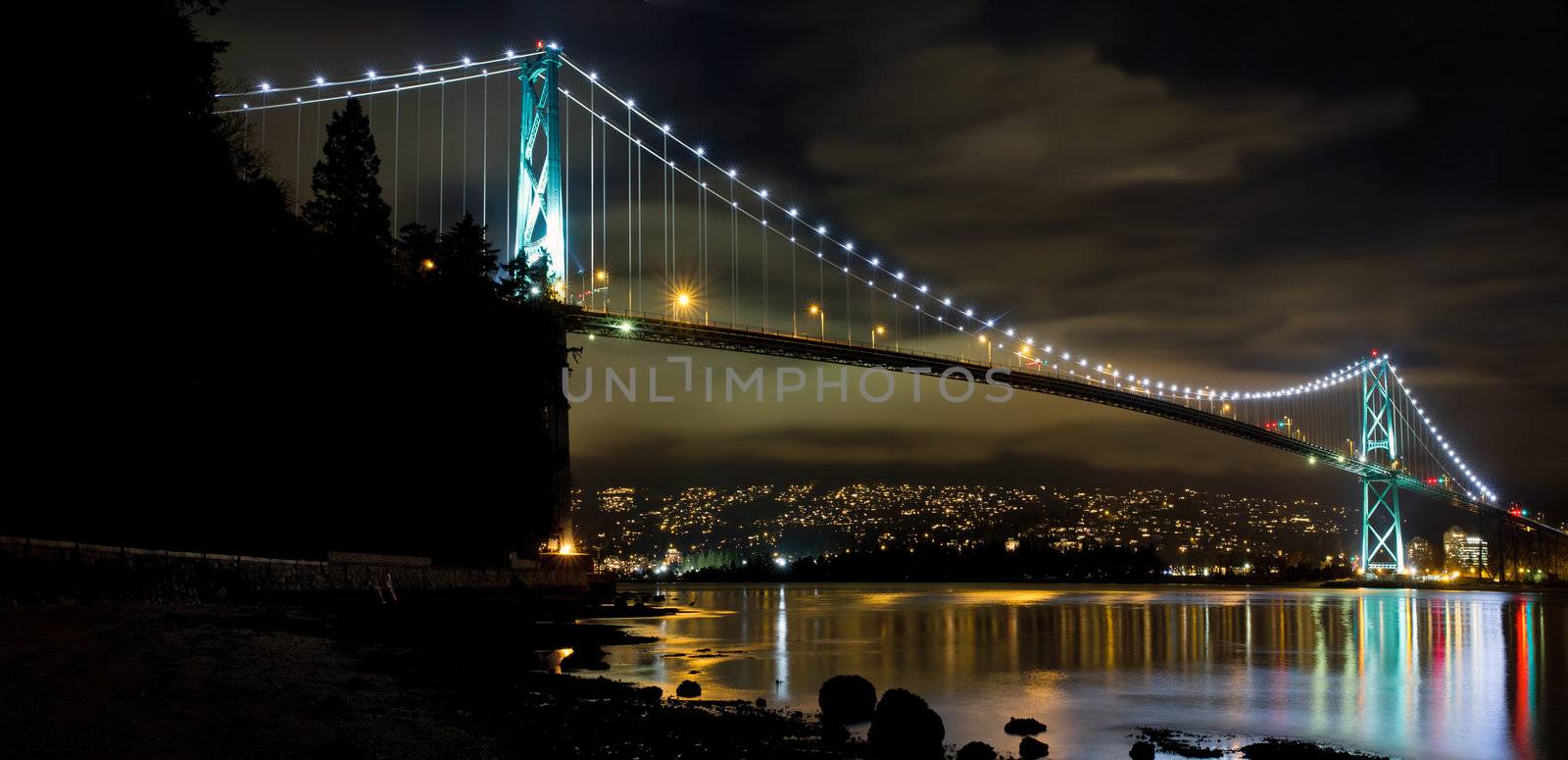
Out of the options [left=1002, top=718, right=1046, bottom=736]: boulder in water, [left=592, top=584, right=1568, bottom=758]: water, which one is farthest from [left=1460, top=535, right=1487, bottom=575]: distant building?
[left=1002, top=718, right=1046, bottom=736]: boulder in water

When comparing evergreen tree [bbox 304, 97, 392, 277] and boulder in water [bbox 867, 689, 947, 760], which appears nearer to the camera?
boulder in water [bbox 867, 689, 947, 760]

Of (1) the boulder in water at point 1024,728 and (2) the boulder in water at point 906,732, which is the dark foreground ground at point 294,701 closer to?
(2) the boulder in water at point 906,732

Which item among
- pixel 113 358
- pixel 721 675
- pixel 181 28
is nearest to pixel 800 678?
pixel 721 675

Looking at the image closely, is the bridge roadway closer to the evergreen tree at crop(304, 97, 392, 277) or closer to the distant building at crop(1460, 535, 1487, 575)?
the evergreen tree at crop(304, 97, 392, 277)

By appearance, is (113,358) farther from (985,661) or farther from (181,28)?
(985,661)

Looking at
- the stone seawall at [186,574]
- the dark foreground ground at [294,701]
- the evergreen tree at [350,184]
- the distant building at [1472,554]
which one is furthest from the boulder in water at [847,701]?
the distant building at [1472,554]

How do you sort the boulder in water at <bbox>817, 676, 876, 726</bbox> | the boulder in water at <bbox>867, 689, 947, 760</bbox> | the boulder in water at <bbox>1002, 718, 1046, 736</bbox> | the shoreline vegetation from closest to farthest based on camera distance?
the shoreline vegetation
the boulder in water at <bbox>867, 689, 947, 760</bbox>
the boulder in water at <bbox>817, 676, 876, 726</bbox>
the boulder in water at <bbox>1002, 718, 1046, 736</bbox>
